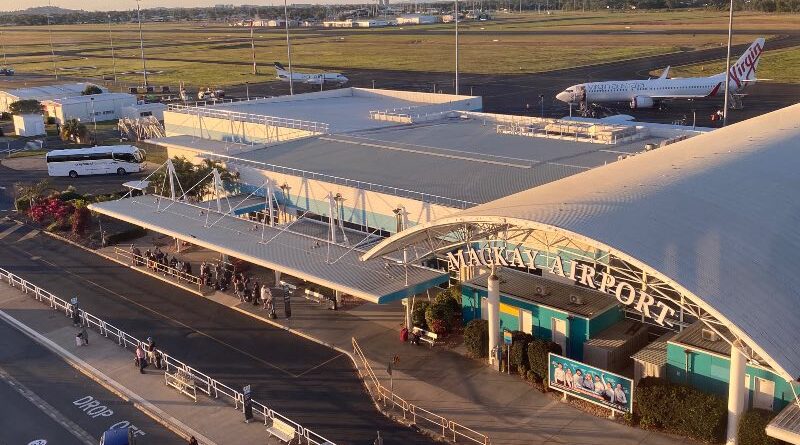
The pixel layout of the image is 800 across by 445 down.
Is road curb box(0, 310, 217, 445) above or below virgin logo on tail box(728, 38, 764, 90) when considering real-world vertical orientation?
below

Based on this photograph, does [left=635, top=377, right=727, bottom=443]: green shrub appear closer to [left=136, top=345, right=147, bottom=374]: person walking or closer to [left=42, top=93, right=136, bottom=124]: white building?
[left=136, top=345, right=147, bottom=374]: person walking

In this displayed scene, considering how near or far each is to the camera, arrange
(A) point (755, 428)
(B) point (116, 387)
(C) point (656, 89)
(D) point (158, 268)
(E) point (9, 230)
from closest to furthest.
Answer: (A) point (755, 428), (B) point (116, 387), (D) point (158, 268), (E) point (9, 230), (C) point (656, 89)

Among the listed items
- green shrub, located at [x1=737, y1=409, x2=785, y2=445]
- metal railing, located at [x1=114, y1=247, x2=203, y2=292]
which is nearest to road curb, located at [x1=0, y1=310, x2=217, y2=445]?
metal railing, located at [x1=114, y1=247, x2=203, y2=292]

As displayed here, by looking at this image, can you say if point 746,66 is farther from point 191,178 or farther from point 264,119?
point 191,178

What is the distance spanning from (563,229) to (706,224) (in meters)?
4.66

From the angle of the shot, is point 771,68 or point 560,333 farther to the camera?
point 771,68

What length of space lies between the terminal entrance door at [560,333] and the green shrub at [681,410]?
13.3 feet

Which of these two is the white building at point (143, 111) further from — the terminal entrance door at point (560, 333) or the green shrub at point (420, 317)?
the terminal entrance door at point (560, 333)

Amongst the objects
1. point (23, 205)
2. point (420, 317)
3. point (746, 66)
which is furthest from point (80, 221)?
point (746, 66)

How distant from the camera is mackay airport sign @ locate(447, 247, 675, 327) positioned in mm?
21375

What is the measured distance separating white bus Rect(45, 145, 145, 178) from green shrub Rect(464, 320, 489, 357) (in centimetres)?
5002

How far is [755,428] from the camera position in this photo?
2138 cm

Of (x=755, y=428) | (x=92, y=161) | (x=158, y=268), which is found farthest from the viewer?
(x=92, y=161)

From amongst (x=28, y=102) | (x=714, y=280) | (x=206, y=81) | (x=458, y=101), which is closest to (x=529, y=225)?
(x=714, y=280)
